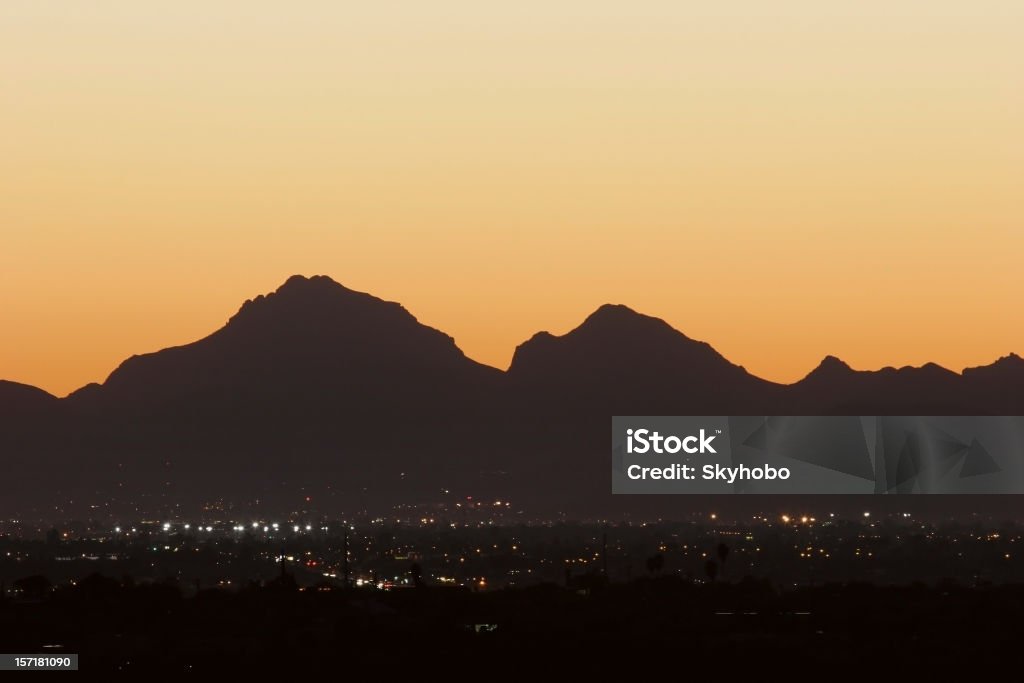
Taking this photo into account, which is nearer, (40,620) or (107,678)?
(107,678)

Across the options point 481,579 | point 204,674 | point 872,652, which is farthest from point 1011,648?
point 481,579

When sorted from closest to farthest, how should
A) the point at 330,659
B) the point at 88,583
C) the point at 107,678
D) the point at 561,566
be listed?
the point at 107,678 < the point at 330,659 < the point at 88,583 < the point at 561,566

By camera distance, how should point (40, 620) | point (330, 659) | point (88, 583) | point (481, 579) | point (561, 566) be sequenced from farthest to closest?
point (561, 566)
point (481, 579)
point (88, 583)
point (40, 620)
point (330, 659)

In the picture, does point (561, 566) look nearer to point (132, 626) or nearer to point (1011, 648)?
point (132, 626)

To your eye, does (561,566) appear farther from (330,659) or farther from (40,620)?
(330,659)

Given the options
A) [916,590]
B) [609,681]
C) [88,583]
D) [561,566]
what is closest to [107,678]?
[609,681]

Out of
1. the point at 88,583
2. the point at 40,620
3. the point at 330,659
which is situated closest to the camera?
the point at 330,659

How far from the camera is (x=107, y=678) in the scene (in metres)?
67.9

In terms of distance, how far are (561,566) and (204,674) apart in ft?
403

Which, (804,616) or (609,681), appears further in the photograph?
(804,616)

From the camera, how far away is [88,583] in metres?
119

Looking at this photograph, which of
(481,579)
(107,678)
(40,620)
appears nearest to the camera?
(107,678)

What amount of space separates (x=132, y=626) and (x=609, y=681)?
103ft

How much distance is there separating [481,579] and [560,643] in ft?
303
